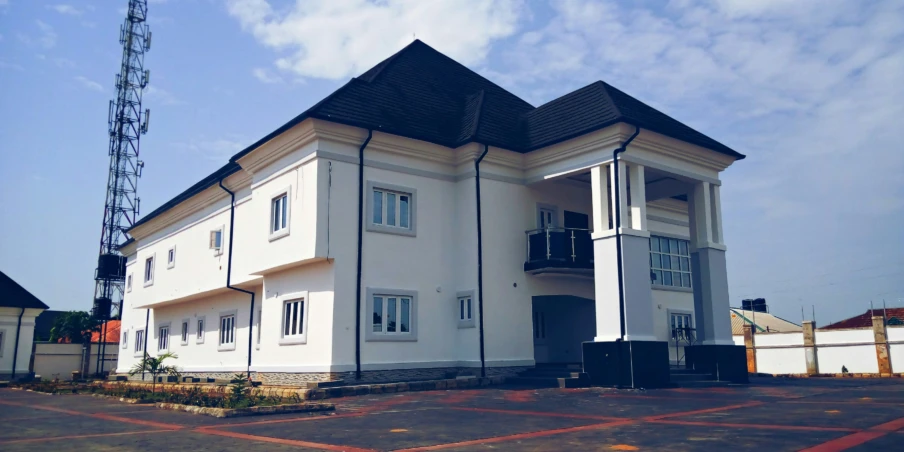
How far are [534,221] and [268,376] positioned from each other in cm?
862

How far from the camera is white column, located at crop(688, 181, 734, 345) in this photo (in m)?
19.0

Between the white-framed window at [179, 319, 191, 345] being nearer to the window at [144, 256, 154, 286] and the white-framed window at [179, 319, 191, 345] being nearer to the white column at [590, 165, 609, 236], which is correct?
the window at [144, 256, 154, 286]

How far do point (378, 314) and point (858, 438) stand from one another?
38.9ft

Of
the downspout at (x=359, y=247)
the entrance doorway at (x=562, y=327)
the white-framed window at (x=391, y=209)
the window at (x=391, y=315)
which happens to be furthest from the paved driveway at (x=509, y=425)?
the entrance doorway at (x=562, y=327)

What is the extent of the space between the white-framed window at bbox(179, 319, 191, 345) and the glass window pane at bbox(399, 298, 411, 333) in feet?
40.7

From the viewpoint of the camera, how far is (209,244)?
24.7 m

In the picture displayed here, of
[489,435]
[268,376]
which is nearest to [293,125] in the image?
[268,376]

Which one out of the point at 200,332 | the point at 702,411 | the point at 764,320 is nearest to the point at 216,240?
the point at 200,332

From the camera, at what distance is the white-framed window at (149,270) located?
98.4 ft

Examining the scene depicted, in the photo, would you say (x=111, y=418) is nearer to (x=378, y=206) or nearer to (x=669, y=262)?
(x=378, y=206)

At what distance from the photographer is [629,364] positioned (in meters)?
16.0

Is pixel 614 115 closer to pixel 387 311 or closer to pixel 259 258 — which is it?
pixel 387 311

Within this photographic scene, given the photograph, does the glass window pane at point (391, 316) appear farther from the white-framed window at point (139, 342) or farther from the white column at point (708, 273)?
the white-framed window at point (139, 342)

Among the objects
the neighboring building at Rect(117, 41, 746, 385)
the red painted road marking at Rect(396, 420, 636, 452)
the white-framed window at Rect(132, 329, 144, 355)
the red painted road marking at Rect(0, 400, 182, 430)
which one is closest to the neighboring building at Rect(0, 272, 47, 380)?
the white-framed window at Rect(132, 329, 144, 355)
